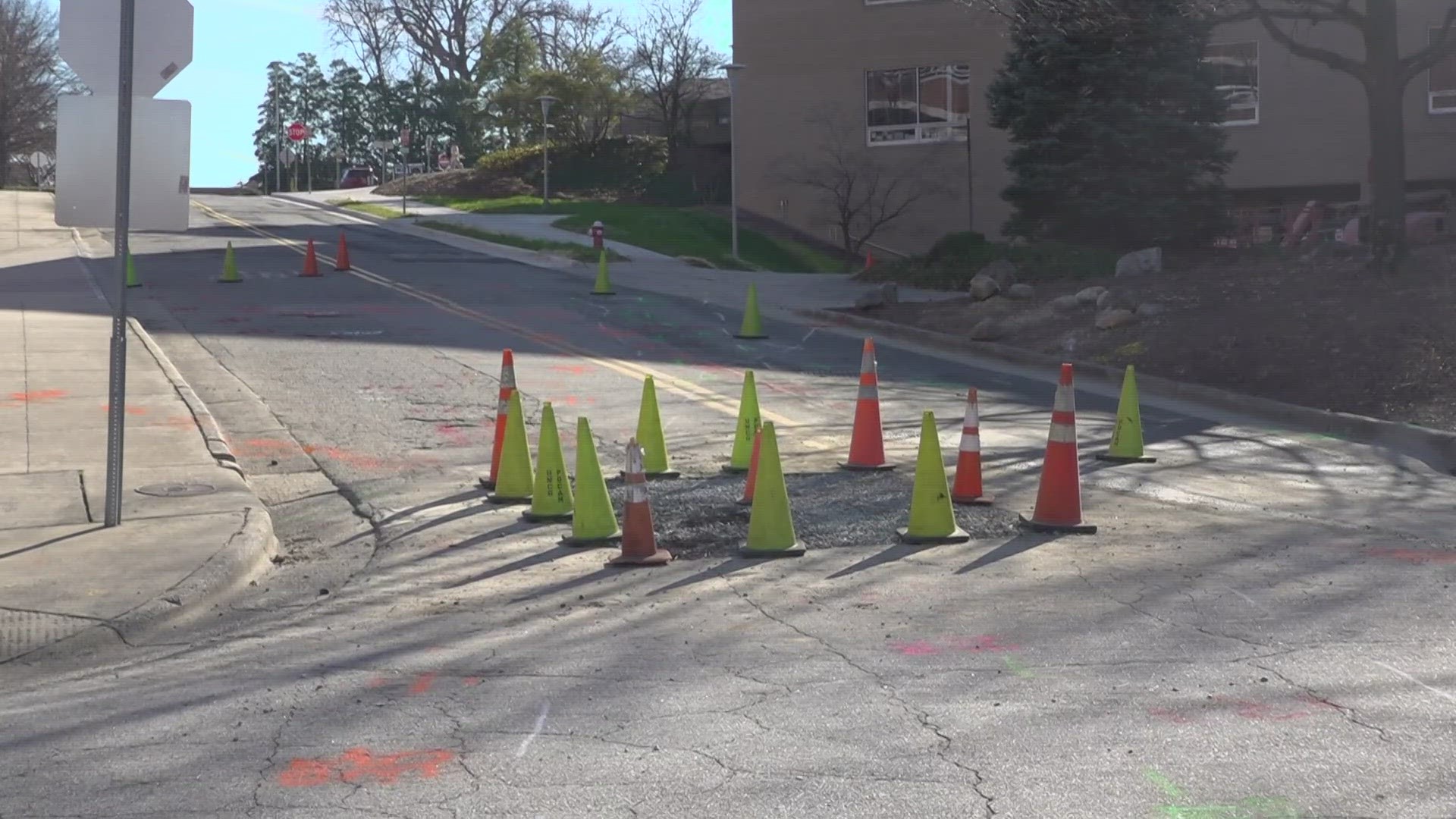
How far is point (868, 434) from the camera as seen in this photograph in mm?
10938

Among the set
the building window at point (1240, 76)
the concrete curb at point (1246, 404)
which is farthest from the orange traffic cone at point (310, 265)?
the building window at point (1240, 76)

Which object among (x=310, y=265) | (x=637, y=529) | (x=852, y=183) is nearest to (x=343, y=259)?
(x=310, y=265)

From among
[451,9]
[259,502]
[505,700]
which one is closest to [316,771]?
[505,700]

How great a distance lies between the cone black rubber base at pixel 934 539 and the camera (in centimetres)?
878

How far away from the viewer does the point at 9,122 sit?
71.7 metres

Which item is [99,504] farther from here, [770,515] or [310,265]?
[310,265]

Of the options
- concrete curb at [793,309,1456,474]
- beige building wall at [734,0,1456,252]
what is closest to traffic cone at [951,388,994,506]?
concrete curb at [793,309,1456,474]

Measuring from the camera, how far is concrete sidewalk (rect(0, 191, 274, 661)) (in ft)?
23.9

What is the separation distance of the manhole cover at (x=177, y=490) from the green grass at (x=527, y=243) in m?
19.6

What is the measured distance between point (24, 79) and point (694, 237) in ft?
162

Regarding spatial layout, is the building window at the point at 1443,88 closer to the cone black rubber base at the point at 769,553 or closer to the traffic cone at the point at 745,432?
the traffic cone at the point at 745,432

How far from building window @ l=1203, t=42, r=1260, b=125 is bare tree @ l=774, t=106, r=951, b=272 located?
23.6 feet

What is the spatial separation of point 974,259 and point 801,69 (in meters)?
14.2

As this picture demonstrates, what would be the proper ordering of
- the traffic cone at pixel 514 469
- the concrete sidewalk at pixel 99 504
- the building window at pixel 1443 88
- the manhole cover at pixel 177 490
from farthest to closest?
the building window at pixel 1443 88 < the traffic cone at pixel 514 469 < the manhole cover at pixel 177 490 < the concrete sidewalk at pixel 99 504
